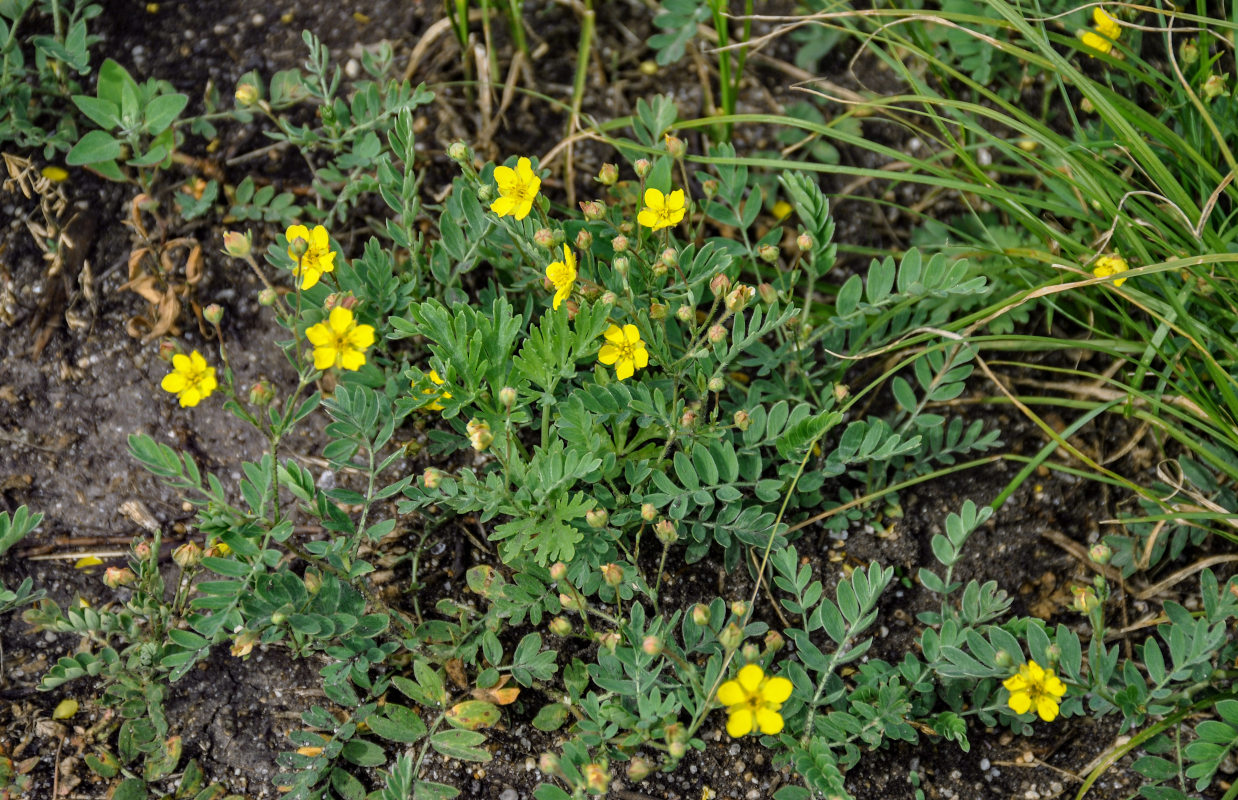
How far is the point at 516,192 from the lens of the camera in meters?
1.92

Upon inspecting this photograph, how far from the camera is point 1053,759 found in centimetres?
198

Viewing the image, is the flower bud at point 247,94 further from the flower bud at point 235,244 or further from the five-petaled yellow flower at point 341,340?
the five-petaled yellow flower at point 341,340

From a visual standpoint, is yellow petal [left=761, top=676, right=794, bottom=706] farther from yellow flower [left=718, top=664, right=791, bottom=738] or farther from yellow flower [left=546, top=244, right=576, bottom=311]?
yellow flower [left=546, top=244, right=576, bottom=311]

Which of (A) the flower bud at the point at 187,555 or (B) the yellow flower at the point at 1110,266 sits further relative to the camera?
(B) the yellow flower at the point at 1110,266

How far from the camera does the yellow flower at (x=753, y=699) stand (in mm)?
1550

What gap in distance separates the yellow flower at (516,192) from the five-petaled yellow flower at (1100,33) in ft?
4.13

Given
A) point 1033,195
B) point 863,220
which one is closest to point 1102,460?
point 1033,195

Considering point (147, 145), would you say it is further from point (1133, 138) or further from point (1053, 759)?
point (1053, 759)

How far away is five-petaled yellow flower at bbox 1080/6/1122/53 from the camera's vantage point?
220cm

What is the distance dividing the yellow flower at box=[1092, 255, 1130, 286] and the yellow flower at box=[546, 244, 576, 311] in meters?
1.07

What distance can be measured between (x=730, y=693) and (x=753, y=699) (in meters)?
0.07

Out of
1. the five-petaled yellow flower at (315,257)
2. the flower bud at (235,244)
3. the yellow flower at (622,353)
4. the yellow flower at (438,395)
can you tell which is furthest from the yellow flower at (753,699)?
the flower bud at (235,244)

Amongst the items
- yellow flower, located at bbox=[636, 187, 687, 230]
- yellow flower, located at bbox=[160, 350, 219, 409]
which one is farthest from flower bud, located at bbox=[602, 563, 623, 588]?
yellow flower, located at bbox=[160, 350, 219, 409]

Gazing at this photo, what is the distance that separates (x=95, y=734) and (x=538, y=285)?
1229 mm
